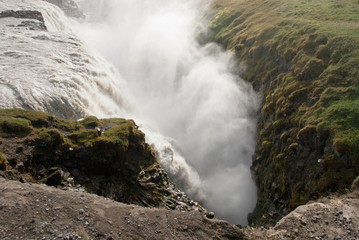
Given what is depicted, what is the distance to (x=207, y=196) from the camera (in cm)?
3450

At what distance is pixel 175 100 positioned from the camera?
180 ft

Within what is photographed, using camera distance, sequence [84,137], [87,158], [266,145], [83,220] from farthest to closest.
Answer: [266,145] < [84,137] < [87,158] < [83,220]

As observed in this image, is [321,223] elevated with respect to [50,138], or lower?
elevated

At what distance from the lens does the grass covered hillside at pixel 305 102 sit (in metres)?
22.5

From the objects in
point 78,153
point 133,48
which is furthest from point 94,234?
point 133,48

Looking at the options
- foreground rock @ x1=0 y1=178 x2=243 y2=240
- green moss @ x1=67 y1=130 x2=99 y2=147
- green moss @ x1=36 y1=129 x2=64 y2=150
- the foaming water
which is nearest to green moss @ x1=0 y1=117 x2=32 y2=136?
green moss @ x1=36 y1=129 x2=64 y2=150

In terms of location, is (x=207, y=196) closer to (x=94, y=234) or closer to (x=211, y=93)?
(x=211, y=93)

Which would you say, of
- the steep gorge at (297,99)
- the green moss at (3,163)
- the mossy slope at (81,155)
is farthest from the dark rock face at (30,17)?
the green moss at (3,163)

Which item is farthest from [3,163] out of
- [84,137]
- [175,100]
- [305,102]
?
[175,100]

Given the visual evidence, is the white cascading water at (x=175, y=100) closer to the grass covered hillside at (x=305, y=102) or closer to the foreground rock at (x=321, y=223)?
the grass covered hillside at (x=305, y=102)

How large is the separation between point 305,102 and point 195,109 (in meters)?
21.2

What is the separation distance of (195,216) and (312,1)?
1891 inches

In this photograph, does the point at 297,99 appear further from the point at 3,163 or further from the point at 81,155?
the point at 3,163

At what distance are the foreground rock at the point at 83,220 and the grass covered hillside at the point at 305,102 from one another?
36.4ft
